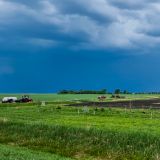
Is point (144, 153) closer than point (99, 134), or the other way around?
point (144, 153)

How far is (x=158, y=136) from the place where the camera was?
129 feet

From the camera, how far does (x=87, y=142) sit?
40469 mm

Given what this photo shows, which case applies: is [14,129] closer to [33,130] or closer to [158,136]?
[33,130]

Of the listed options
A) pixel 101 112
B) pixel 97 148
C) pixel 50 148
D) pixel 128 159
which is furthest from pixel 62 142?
pixel 101 112

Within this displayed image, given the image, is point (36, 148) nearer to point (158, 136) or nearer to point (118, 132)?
point (118, 132)

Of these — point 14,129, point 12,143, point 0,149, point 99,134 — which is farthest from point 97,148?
point 14,129

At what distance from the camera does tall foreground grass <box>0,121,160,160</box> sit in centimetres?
3689

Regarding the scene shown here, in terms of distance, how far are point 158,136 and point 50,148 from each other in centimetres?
887

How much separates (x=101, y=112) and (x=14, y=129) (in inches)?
1133

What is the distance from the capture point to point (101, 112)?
77812 mm

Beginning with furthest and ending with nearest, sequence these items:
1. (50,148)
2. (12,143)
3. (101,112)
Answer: (101,112)
(12,143)
(50,148)

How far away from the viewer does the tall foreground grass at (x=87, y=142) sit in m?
36.9

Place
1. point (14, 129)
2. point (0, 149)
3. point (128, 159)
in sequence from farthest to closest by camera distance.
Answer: point (14, 129), point (0, 149), point (128, 159)

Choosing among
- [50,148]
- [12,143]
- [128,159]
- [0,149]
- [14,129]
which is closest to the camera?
[128,159]
